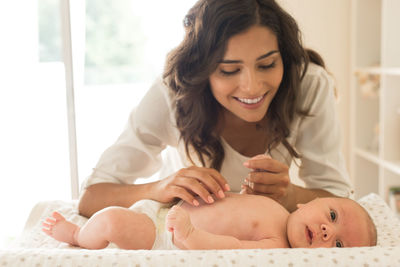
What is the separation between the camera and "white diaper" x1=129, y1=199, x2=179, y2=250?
1.10 metres

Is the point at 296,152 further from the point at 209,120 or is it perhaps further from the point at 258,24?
the point at 258,24

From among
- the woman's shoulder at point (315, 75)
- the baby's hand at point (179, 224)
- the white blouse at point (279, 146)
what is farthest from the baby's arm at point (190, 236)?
the woman's shoulder at point (315, 75)

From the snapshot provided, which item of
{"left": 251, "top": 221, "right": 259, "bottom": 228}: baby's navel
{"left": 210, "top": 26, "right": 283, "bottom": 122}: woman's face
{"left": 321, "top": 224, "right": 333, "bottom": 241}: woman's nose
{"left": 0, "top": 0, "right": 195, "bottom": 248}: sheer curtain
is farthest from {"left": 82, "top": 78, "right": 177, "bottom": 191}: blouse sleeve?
{"left": 0, "top": 0, "right": 195, "bottom": 248}: sheer curtain

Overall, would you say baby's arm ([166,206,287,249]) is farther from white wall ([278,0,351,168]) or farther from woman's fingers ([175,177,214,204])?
white wall ([278,0,351,168])

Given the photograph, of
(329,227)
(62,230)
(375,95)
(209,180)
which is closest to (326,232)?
(329,227)

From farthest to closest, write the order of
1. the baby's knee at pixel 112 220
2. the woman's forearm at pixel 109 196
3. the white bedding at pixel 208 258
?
1. the woman's forearm at pixel 109 196
2. the baby's knee at pixel 112 220
3. the white bedding at pixel 208 258

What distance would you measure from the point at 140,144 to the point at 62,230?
0.44 m

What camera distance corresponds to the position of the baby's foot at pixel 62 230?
1.19m

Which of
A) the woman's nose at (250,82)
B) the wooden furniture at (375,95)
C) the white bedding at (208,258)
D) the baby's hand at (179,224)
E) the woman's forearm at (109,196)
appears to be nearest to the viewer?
the white bedding at (208,258)

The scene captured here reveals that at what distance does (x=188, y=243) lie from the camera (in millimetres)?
989

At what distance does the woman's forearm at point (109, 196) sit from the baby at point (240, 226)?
0.51 feet

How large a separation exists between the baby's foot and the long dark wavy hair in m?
0.50

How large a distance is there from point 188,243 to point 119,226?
0.58ft

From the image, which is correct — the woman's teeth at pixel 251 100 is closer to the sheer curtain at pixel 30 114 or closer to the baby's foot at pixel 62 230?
the baby's foot at pixel 62 230
